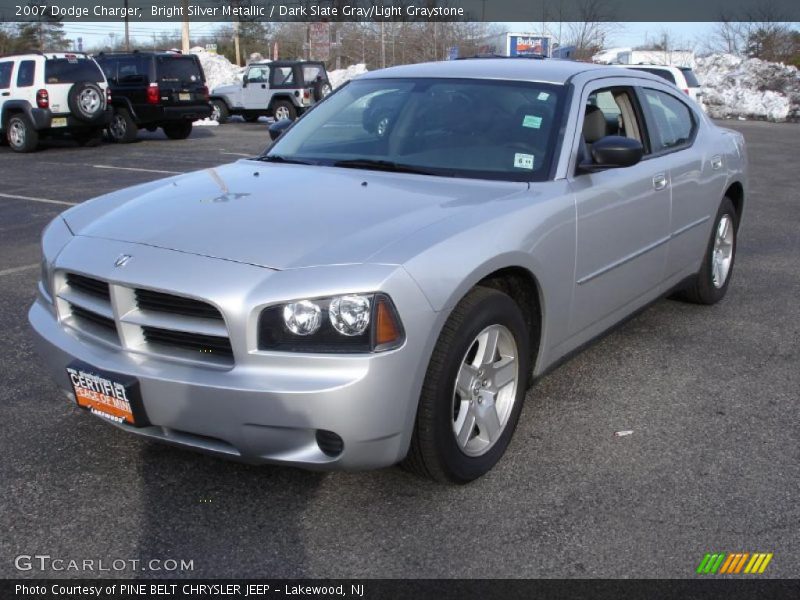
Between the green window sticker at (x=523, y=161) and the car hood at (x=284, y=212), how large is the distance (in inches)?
7.0

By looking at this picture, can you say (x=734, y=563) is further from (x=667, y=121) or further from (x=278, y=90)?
(x=278, y=90)

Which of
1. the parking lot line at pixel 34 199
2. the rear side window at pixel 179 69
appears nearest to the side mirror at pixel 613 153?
the parking lot line at pixel 34 199

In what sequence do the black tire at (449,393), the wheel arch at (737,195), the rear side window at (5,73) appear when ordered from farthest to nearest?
1. the rear side window at (5,73)
2. the wheel arch at (737,195)
3. the black tire at (449,393)

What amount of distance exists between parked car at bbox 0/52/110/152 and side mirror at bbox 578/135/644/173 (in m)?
14.1

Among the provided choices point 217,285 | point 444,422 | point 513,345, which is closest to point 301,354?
point 217,285

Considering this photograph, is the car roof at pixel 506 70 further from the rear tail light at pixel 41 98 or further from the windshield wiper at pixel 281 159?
the rear tail light at pixel 41 98

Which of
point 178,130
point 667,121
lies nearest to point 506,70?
point 667,121

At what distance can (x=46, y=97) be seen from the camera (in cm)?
1606

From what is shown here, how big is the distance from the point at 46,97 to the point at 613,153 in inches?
571

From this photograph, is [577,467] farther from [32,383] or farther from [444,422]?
[32,383]

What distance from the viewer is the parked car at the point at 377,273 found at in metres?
2.86

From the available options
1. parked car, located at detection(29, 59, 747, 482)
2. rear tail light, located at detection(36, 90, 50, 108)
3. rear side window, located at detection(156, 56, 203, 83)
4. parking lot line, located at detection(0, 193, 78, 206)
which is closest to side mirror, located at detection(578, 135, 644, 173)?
parked car, located at detection(29, 59, 747, 482)

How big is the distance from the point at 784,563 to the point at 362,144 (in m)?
2.65

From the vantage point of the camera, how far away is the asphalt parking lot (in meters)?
2.92
